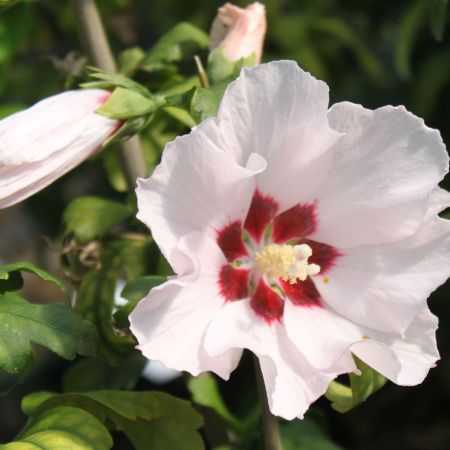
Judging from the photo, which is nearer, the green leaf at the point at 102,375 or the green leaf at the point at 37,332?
the green leaf at the point at 37,332

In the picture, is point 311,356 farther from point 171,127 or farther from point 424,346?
point 171,127

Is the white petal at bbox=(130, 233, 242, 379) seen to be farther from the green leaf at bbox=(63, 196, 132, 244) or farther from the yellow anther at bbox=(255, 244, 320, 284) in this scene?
the green leaf at bbox=(63, 196, 132, 244)

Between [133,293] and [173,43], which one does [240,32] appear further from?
[133,293]

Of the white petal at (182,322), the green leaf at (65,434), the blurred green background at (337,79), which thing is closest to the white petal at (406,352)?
the white petal at (182,322)

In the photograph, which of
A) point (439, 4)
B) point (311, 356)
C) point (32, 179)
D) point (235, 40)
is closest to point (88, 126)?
point (32, 179)

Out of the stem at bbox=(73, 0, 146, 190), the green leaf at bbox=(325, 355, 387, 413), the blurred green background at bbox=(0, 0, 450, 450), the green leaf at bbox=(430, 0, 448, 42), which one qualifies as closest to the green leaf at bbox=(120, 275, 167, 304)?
the green leaf at bbox=(325, 355, 387, 413)

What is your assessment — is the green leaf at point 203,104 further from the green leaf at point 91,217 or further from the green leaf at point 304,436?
the green leaf at point 304,436
